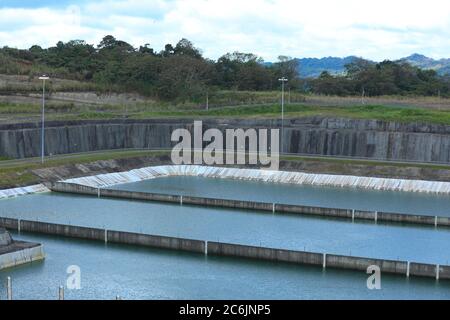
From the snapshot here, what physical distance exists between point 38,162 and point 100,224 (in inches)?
715

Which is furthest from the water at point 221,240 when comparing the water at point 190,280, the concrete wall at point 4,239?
the concrete wall at point 4,239

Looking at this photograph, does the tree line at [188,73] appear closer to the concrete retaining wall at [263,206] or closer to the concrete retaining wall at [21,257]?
the concrete retaining wall at [263,206]

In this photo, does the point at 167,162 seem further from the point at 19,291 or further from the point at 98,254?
the point at 19,291

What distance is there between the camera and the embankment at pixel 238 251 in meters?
32.4

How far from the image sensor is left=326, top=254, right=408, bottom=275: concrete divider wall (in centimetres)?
3253

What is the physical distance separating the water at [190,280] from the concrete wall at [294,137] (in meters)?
30.2

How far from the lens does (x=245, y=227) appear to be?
140 feet

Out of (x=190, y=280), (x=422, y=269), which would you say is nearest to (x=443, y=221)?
(x=422, y=269)

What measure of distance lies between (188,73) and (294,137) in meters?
32.0

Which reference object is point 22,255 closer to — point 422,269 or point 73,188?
point 422,269

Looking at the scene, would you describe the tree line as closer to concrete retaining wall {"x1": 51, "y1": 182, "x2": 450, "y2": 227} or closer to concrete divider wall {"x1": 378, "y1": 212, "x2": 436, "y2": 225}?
concrete retaining wall {"x1": 51, "y1": 182, "x2": 450, "y2": 227}

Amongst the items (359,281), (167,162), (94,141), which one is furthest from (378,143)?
(359,281)

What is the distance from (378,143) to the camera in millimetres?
68500
